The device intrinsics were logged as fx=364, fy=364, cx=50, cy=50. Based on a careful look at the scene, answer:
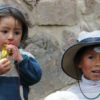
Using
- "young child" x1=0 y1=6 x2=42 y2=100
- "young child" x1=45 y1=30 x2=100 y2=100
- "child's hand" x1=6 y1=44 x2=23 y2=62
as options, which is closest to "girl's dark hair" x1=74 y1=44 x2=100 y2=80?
"young child" x1=45 y1=30 x2=100 y2=100

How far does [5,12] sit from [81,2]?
85 centimetres

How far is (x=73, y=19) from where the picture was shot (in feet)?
8.46

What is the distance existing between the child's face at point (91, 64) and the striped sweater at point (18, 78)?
9.9 inches

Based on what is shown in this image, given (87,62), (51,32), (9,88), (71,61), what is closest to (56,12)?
(51,32)

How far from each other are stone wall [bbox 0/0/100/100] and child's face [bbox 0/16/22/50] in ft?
1.58

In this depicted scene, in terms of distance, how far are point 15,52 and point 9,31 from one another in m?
0.13

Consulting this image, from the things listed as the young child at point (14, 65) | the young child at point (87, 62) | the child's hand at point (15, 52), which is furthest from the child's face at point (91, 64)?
the child's hand at point (15, 52)

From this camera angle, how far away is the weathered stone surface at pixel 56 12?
97.3 inches

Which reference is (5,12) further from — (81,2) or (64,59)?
(81,2)

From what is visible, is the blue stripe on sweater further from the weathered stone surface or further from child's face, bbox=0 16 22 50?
the weathered stone surface

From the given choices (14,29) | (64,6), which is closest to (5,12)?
(14,29)

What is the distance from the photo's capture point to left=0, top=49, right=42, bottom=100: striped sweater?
1851 mm

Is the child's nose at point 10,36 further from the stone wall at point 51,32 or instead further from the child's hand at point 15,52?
the stone wall at point 51,32

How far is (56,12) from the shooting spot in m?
2.50
